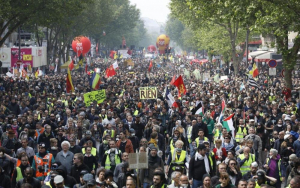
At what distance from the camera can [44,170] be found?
10742 millimetres

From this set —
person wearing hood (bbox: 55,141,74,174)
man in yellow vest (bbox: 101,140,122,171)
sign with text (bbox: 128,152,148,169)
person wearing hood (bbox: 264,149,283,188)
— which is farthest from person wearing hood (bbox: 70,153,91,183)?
person wearing hood (bbox: 264,149,283,188)

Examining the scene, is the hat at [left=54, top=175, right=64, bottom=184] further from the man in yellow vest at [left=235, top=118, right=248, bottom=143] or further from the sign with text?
the man in yellow vest at [left=235, top=118, right=248, bottom=143]

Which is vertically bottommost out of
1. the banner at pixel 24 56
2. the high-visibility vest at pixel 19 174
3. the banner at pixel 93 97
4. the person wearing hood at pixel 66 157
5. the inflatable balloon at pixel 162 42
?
the high-visibility vest at pixel 19 174

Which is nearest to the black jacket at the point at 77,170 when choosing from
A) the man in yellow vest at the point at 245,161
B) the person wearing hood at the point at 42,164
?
the person wearing hood at the point at 42,164

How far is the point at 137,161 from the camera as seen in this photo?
9664 millimetres

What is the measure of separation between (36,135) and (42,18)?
17514 millimetres

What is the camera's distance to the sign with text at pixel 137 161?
962 cm

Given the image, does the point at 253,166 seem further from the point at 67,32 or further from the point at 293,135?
the point at 67,32

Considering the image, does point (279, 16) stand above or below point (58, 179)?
above

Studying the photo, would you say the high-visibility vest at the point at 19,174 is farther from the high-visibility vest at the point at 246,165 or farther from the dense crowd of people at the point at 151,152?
the high-visibility vest at the point at 246,165

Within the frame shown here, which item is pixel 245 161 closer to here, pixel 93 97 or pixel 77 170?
pixel 77 170

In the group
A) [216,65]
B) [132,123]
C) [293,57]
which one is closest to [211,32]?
[216,65]

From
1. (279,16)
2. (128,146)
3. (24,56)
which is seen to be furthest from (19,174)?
(24,56)

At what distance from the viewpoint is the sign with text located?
9625mm
